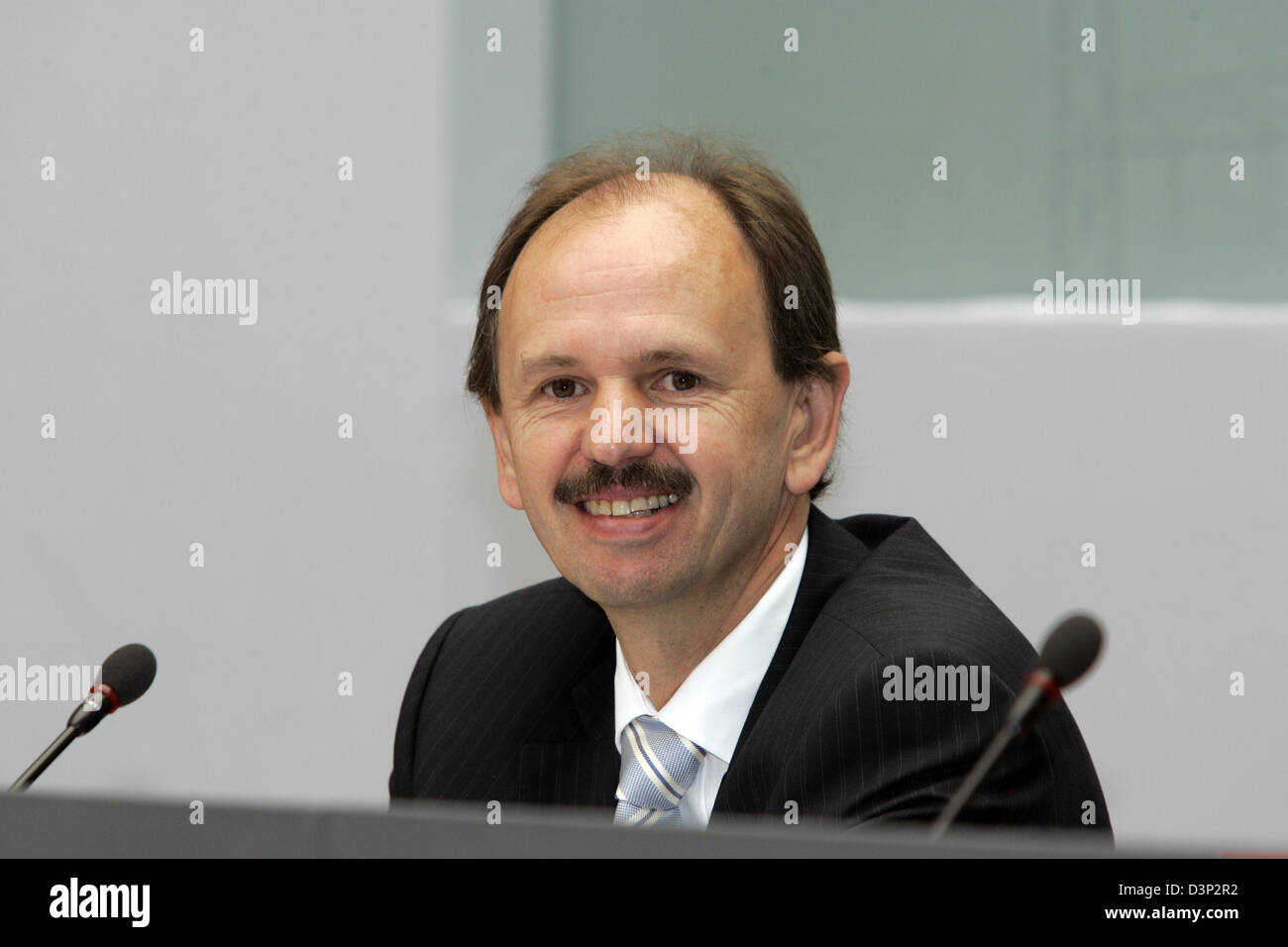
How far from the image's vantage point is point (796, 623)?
1668 millimetres

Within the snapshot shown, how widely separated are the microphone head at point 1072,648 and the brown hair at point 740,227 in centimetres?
57

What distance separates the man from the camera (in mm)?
1535

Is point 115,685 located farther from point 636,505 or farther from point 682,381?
point 682,381

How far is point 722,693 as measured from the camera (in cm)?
165

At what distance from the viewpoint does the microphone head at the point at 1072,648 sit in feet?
4.11

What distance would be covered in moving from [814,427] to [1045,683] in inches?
26.8

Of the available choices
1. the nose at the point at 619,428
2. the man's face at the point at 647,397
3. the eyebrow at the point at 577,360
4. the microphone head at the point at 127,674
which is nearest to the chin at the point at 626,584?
the man's face at the point at 647,397

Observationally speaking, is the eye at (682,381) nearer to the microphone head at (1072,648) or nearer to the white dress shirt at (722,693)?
the white dress shirt at (722,693)

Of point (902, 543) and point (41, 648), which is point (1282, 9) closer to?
point (902, 543)

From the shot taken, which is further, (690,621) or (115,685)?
(690,621)

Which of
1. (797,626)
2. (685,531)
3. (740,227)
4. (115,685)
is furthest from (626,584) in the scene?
(115,685)

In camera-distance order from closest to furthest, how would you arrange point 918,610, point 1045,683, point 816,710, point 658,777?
point 1045,683, point 816,710, point 918,610, point 658,777

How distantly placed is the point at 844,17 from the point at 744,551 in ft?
6.37
